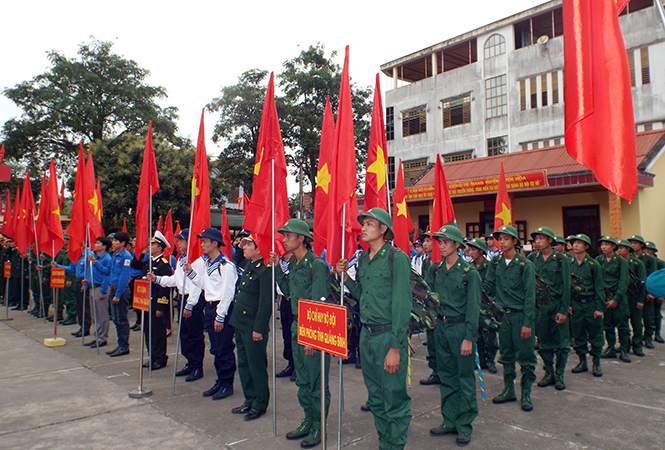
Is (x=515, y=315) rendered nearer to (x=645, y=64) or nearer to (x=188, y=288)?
(x=188, y=288)

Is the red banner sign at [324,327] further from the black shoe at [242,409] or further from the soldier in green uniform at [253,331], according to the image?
the black shoe at [242,409]

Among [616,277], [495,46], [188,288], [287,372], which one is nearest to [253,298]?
[188,288]

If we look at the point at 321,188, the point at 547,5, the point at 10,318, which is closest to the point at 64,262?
the point at 10,318

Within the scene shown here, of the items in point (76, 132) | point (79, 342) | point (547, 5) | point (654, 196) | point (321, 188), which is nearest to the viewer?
point (321, 188)

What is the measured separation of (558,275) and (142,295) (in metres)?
5.54

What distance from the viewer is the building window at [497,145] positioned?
74.4ft

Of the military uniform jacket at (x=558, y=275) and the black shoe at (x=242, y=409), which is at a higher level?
the military uniform jacket at (x=558, y=275)

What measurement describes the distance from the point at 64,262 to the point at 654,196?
17565 millimetres

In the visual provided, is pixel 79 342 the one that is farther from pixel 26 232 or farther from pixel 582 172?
pixel 582 172

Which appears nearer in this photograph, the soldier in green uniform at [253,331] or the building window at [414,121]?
the soldier in green uniform at [253,331]

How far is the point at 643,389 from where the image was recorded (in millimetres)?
5762

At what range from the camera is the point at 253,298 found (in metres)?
5.07

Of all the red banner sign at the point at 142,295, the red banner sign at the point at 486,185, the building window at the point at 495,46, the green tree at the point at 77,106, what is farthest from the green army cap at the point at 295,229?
the green tree at the point at 77,106

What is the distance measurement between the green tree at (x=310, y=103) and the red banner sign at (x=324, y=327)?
2385cm
